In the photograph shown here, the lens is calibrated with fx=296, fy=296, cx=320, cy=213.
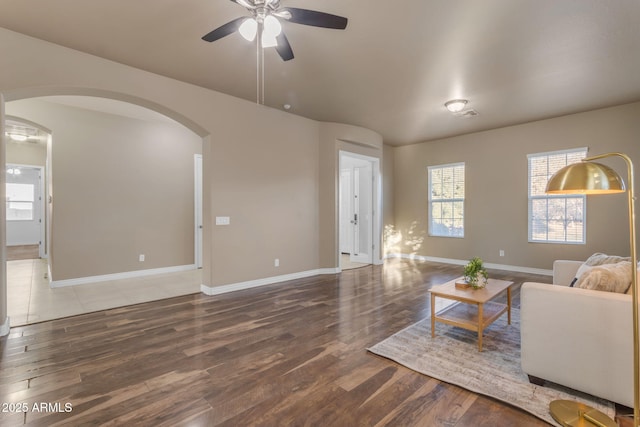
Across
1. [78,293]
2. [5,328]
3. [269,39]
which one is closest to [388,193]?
[269,39]

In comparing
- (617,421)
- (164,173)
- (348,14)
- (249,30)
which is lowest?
(617,421)

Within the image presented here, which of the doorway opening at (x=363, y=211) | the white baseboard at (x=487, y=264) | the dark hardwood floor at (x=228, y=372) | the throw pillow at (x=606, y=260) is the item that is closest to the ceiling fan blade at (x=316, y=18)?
the dark hardwood floor at (x=228, y=372)

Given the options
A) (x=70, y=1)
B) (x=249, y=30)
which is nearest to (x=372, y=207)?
(x=249, y=30)

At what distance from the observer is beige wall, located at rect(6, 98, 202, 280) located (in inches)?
188

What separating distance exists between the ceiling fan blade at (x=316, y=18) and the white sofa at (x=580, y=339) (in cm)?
236

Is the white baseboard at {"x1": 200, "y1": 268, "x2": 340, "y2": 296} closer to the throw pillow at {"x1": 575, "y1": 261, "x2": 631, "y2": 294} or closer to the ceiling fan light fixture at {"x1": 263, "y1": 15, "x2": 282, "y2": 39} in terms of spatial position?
the ceiling fan light fixture at {"x1": 263, "y1": 15, "x2": 282, "y2": 39}

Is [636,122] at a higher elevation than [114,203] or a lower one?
higher

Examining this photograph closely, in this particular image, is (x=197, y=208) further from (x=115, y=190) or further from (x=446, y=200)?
(x=446, y=200)

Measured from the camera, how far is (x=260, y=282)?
16.1 feet

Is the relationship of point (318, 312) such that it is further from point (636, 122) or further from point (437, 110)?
point (636, 122)

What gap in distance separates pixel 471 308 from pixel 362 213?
411 cm

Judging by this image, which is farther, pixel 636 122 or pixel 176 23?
pixel 636 122

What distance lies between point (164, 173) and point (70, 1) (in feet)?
12.1

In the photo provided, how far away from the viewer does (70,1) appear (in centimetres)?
247
